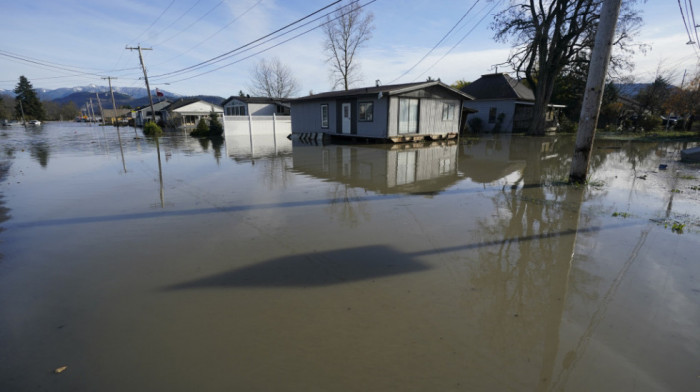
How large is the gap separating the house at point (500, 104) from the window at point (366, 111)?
45.7 ft

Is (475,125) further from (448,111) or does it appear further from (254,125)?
(254,125)

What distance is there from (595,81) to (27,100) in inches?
4310

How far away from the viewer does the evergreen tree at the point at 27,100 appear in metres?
75.8

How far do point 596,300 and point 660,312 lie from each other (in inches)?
18.5

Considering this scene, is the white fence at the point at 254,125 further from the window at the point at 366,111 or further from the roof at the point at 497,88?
the roof at the point at 497,88

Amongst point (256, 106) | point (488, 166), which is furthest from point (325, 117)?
point (256, 106)

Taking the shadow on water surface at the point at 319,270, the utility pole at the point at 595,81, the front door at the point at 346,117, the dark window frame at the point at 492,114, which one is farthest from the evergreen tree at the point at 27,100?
the utility pole at the point at 595,81

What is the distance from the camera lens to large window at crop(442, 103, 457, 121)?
20072 mm

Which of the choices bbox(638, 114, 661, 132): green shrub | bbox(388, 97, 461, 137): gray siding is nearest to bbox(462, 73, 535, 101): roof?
bbox(638, 114, 661, 132): green shrub

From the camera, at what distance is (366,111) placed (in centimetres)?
1808

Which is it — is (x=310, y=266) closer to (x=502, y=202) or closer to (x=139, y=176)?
(x=502, y=202)

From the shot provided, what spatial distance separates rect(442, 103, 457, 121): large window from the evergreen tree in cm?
10010

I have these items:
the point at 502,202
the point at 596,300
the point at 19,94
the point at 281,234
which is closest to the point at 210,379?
the point at 281,234

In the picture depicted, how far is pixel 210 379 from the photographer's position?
215cm
